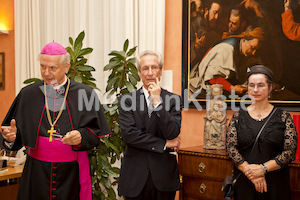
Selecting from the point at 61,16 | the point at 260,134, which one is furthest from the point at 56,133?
the point at 61,16

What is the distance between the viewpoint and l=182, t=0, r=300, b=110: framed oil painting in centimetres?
342

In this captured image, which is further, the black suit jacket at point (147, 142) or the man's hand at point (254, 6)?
the man's hand at point (254, 6)

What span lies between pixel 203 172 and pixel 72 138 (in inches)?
55.2

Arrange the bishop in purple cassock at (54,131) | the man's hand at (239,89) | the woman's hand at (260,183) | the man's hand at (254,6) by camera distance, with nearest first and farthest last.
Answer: the bishop in purple cassock at (54,131)
the woman's hand at (260,183)
the man's hand at (254,6)
the man's hand at (239,89)

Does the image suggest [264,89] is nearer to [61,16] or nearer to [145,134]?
[145,134]

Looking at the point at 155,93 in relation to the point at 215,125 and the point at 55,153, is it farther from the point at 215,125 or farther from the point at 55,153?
the point at 215,125

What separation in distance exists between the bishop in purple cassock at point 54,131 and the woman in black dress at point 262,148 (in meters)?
1.13

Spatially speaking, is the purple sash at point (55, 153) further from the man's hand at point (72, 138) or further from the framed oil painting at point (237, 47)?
the framed oil painting at point (237, 47)

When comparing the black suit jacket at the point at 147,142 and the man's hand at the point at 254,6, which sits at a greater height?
the man's hand at the point at 254,6

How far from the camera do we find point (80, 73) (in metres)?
3.84

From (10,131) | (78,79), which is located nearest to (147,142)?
(10,131)

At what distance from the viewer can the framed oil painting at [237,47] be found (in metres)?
3.42

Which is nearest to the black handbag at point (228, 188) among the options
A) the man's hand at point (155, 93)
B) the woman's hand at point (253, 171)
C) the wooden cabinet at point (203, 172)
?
→ the woman's hand at point (253, 171)

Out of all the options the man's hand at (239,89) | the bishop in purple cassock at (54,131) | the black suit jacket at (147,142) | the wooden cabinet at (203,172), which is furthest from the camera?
the man's hand at (239,89)
